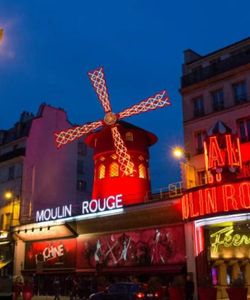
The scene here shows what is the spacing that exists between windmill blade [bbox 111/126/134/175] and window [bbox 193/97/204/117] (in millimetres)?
4884

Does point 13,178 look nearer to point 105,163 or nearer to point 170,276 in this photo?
point 105,163

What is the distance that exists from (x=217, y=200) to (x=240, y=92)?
495cm

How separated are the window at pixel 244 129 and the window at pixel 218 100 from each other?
115cm

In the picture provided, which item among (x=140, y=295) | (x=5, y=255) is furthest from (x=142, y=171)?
(x=140, y=295)

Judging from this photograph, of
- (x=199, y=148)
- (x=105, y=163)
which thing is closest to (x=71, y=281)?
(x=105, y=163)

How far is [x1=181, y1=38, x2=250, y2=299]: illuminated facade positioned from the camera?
1555cm

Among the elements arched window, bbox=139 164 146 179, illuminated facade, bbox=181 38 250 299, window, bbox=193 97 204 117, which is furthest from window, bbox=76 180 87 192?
window, bbox=193 97 204 117

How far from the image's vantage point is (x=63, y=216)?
2217cm

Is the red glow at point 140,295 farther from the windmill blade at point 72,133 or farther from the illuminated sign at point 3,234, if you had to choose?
the illuminated sign at point 3,234

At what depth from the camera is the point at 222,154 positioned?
15.9 meters

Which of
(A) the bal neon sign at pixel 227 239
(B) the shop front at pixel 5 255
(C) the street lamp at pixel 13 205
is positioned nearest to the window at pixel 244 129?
(A) the bal neon sign at pixel 227 239

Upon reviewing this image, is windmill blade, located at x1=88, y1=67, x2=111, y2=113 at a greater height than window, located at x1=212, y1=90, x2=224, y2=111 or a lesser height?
greater

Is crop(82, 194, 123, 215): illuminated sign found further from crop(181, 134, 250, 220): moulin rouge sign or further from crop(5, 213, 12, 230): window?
crop(5, 213, 12, 230): window

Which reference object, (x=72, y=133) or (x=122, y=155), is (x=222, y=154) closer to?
(x=122, y=155)
